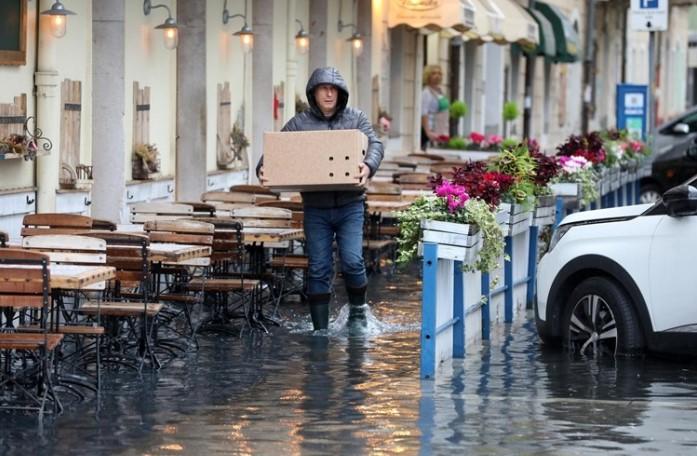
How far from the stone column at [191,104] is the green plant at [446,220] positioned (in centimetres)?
793

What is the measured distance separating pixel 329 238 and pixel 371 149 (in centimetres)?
83

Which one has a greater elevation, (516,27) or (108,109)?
(516,27)

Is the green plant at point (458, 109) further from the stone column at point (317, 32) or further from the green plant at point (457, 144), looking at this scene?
the stone column at point (317, 32)

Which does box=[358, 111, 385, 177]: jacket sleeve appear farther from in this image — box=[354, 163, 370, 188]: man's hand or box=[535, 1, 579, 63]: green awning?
box=[535, 1, 579, 63]: green awning

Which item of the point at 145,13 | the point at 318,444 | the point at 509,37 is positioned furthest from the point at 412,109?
the point at 318,444

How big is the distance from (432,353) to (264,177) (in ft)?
6.75

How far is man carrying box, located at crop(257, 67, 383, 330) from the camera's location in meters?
13.9

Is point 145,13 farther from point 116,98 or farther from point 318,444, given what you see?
point 318,444

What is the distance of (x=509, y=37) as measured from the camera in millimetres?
32906

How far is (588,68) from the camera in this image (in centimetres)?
5512

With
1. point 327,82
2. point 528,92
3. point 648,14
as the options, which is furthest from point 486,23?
point 327,82

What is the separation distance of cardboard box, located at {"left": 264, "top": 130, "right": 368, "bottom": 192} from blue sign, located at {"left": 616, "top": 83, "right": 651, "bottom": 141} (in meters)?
18.4

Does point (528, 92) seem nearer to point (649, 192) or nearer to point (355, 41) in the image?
point (649, 192)

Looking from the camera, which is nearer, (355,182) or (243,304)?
(355,182)
